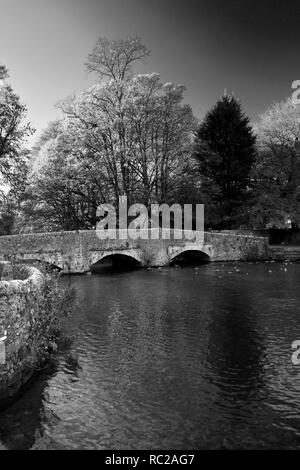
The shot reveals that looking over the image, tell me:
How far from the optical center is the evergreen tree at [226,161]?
131 feet

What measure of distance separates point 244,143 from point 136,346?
33191 mm

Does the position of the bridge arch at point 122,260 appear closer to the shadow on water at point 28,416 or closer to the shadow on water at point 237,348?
the shadow on water at point 237,348

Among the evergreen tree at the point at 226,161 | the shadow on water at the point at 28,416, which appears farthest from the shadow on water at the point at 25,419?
the evergreen tree at the point at 226,161

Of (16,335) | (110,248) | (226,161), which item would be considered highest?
(226,161)

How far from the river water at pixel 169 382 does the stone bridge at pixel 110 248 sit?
946 centimetres

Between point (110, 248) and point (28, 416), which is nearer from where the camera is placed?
point (28, 416)

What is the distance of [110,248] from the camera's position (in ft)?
88.0

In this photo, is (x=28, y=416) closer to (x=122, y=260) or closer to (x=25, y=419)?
(x=25, y=419)

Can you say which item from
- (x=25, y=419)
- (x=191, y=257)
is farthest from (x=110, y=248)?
(x=25, y=419)

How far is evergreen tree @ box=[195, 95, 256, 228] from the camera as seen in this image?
39.9 metres

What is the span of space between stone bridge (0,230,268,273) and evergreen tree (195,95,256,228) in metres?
7.90

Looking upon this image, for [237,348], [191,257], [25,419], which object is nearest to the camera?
[25,419]

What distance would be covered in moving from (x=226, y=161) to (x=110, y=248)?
18626mm

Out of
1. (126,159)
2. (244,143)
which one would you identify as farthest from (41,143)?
(244,143)
